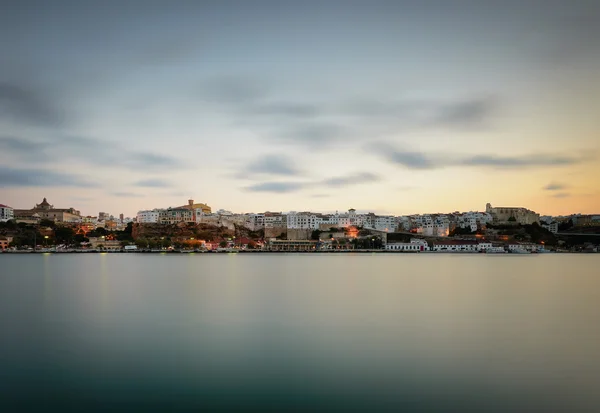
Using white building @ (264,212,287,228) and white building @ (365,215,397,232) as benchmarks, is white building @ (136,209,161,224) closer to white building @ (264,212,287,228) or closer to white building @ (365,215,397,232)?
white building @ (264,212,287,228)

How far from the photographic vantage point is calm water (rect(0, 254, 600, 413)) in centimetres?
673

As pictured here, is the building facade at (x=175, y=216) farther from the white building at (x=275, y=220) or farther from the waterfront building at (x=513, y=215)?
the waterfront building at (x=513, y=215)

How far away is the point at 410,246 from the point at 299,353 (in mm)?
66726

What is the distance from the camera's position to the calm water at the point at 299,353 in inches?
265

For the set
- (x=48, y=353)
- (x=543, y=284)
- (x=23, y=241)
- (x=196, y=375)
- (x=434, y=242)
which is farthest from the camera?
(x=434, y=242)

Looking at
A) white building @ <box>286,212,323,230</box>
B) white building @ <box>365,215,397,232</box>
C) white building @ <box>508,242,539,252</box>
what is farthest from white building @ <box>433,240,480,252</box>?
white building @ <box>286,212,323,230</box>

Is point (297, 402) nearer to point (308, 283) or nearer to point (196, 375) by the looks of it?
point (196, 375)

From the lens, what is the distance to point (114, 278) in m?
25.9

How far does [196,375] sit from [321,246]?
66952mm

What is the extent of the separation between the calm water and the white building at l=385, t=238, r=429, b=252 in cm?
Answer: 5499

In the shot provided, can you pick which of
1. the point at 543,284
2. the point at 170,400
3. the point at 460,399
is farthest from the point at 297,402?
the point at 543,284

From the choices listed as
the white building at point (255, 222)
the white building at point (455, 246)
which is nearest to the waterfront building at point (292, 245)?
the white building at point (255, 222)

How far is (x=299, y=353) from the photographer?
9.29m

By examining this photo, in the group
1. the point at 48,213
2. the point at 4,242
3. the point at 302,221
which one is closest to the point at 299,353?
the point at 4,242
